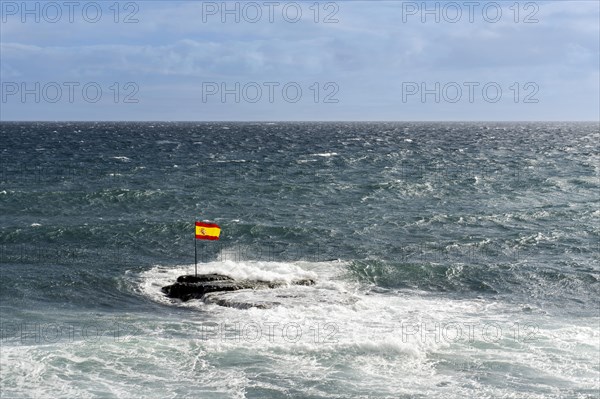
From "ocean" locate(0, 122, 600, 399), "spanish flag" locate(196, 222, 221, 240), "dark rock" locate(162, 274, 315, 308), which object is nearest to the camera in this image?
"ocean" locate(0, 122, 600, 399)

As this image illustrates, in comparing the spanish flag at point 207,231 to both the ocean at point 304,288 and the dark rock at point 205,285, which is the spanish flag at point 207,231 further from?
the ocean at point 304,288

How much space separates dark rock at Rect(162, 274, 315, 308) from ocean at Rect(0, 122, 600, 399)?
0.66 metres

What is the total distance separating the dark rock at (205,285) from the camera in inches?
1282

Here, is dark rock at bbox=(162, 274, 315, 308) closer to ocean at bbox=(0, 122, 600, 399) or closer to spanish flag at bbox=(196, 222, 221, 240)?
ocean at bbox=(0, 122, 600, 399)

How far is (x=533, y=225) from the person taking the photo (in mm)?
51219

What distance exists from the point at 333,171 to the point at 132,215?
111 ft

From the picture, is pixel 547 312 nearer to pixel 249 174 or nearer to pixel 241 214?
pixel 241 214

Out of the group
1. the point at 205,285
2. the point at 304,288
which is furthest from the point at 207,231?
the point at 304,288

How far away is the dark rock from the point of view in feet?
107

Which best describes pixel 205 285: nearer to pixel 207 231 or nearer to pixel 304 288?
pixel 207 231

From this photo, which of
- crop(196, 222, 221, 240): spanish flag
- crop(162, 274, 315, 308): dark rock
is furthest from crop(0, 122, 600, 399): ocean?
crop(196, 222, 221, 240): spanish flag

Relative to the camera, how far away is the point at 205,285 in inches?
1294

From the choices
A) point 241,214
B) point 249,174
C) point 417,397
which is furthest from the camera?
point 249,174

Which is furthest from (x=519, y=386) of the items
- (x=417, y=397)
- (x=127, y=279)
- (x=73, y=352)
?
(x=127, y=279)
